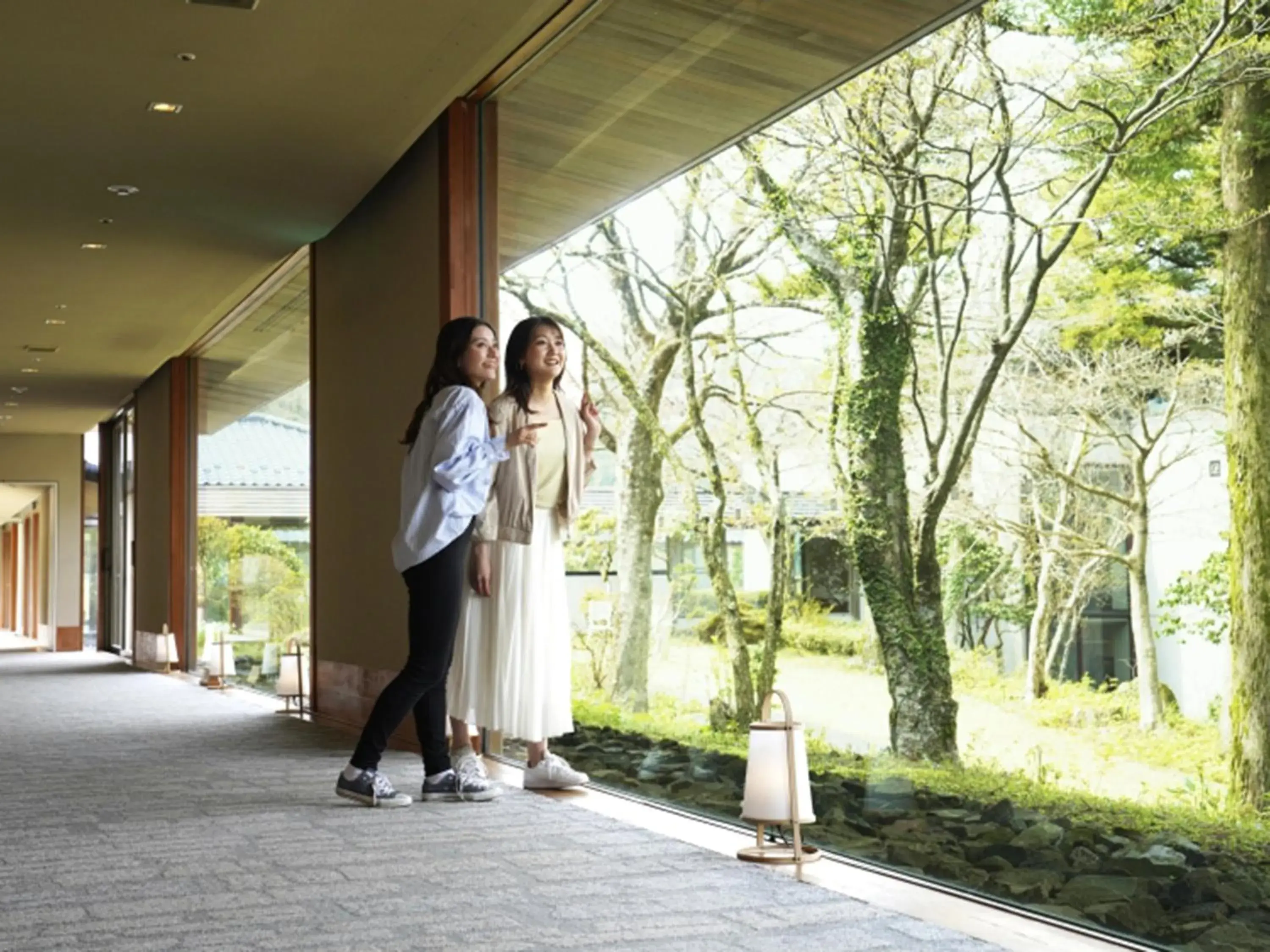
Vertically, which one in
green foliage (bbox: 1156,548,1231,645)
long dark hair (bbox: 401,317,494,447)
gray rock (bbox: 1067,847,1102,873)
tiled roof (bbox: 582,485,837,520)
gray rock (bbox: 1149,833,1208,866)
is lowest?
gray rock (bbox: 1067,847,1102,873)

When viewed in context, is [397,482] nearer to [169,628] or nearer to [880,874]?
[880,874]

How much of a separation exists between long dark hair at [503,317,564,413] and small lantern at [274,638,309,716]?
12.1ft

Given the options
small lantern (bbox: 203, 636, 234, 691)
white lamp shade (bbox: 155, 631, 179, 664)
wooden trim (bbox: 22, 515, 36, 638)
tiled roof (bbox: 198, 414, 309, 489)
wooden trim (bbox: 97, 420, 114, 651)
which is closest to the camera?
tiled roof (bbox: 198, 414, 309, 489)

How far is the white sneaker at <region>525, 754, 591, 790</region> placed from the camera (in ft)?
14.4

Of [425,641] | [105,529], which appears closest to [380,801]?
[425,641]

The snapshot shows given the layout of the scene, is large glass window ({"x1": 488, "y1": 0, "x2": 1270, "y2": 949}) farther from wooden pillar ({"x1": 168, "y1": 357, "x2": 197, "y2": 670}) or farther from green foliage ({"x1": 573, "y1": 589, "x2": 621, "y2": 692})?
wooden pillar ({"x1": 168, "y1": 357, "x2": 197, "y2": 670})

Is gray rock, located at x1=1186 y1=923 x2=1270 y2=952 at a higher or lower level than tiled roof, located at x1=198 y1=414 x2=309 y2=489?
lower

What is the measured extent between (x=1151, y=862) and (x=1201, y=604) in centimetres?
46

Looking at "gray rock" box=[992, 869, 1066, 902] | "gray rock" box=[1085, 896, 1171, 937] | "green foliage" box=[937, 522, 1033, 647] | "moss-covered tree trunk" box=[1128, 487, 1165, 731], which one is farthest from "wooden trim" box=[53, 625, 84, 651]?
"moss-covered tree trunk" box=[1128, 487, 1165, 731]

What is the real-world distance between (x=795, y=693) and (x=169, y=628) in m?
9.70

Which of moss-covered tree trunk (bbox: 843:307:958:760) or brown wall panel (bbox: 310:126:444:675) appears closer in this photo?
moss-covered tree trunk (bbox: 843:307:958:760)

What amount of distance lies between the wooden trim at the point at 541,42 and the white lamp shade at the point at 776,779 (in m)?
2.39

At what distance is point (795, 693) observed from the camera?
142 inches

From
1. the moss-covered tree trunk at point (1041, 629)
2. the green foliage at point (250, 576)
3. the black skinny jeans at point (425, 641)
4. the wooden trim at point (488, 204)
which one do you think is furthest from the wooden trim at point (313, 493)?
the moss-covered tree trunk at point (1041, 629)
